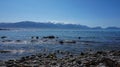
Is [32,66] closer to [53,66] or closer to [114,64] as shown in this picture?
[53,66]

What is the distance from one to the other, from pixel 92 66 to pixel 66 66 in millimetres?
2407

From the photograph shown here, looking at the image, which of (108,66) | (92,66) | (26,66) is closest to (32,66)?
(26,66)

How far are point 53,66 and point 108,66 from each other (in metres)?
4.92

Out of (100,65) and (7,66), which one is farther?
(7,66)

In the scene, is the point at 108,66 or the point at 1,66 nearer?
the point at 108,66

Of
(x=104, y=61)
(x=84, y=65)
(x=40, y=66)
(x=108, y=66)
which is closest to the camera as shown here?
(x=108, y=66)

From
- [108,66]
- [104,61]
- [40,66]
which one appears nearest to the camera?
[108,66]

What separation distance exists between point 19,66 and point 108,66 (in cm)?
704

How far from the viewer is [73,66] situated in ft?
55.3

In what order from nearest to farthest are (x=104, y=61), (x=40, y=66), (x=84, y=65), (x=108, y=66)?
(x=108, y=66), (x=104, y=61), (x=84, y=65), (x=40, y=66)

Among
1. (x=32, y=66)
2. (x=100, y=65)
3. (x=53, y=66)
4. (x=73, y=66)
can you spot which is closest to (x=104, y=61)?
(x=100, y=65)

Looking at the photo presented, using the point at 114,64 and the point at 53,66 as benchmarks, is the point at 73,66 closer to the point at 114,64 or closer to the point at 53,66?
the point at 53,66

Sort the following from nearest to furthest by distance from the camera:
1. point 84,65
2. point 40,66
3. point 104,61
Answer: point 104,61 < point 84,65 < point 40,66

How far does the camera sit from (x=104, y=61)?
15.4 meters
